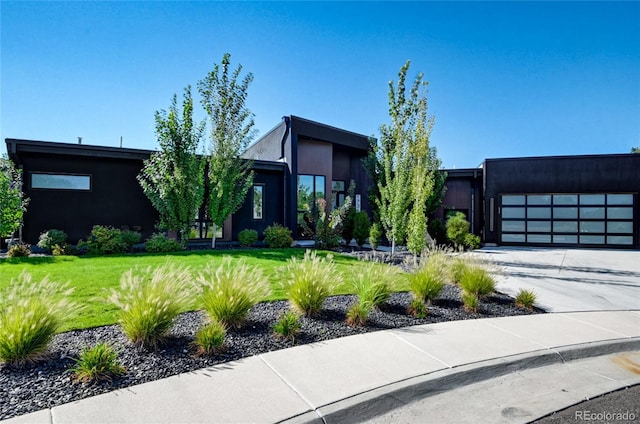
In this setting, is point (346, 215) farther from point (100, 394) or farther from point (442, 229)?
point (100, 394)

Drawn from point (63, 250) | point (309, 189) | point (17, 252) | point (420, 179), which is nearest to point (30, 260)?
point (17, 252)

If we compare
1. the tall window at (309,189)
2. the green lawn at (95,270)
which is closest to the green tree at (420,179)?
the green lawn at (95,270)

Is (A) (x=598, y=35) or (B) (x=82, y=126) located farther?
(B) (x=82, y=126)

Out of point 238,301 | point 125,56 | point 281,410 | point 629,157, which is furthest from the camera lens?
point 629,157

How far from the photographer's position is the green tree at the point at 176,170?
39.0 ft

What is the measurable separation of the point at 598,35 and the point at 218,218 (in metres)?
14.4

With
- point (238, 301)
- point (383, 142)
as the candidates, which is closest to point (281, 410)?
point (238, 301)

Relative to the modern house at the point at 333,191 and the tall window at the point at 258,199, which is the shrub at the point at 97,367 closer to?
the modern house at the point at 333,191

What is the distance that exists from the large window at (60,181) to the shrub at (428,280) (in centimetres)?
1251

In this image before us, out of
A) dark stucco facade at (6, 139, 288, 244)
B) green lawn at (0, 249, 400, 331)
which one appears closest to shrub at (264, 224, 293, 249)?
green lawn at (0, 249, 400, 331)

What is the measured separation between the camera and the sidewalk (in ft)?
8.32

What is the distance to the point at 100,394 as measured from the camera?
8.93 feet

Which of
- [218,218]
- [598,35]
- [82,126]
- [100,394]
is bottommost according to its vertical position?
[100,394]

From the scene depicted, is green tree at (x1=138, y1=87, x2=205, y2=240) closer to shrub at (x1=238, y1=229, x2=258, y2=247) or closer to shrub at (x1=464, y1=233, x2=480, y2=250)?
shrub at (x1=238, y1=229, x2=258, y2=247)
